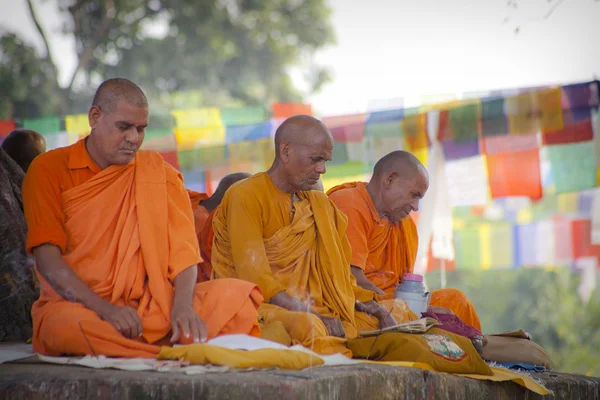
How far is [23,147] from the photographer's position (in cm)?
751

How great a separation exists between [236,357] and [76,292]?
943 mm

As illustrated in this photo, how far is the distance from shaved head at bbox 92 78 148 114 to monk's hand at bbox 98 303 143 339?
1.13 metres

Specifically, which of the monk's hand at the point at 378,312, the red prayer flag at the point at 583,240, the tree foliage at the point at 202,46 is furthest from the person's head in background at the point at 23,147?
the tree foliage at the point at 202,46

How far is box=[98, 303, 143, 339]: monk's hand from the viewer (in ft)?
13.6

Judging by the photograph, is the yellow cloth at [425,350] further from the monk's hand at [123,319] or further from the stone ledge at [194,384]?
the monk's hand at [123,319]

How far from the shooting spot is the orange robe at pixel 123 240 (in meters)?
4.36

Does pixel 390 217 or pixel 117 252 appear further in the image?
pixel 390 217

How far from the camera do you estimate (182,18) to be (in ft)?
76.7

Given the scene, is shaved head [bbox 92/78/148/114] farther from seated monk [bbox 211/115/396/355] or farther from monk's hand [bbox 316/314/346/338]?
monk's hand [bbox 316/314/346/338]

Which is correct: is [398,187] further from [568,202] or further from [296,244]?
[568,202]

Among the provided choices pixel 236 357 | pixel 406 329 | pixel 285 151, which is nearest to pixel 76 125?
pixel 285 151

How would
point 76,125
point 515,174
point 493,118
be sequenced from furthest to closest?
point 76,125, point 515,174, point 493,118

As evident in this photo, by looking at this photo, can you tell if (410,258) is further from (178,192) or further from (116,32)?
(116,32)

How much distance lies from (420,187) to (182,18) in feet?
59.3
